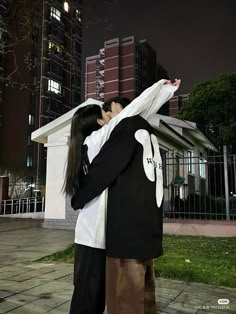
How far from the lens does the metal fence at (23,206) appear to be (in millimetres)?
17416

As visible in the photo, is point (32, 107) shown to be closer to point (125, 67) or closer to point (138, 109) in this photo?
point (125, 67)

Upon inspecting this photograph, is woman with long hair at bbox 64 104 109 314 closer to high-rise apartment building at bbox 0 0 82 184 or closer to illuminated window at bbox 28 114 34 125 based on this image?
high-rise apartment building at bbox 0 0 82 184

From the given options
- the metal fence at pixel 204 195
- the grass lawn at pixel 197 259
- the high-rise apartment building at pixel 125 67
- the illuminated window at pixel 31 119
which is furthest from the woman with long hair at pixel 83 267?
the high-rise apartment building at pixel 125 67

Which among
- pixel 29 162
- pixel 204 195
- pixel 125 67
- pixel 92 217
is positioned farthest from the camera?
pixel 125 67

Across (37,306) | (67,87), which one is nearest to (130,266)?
(37,306)

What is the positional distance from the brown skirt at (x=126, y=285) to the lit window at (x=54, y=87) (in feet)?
127

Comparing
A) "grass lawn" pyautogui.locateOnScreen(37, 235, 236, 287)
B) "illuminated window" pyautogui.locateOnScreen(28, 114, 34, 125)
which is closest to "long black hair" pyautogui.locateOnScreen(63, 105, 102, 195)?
"grass lawn" pyautogui.locateOnScreen(37, 235, 236, 287)

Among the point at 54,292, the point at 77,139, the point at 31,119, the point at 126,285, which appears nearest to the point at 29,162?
the point at 31,119

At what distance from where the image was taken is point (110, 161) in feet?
6.59

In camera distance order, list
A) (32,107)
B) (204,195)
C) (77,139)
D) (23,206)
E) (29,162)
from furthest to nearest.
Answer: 1. (32,107)
2. (29,162)
3. (23,206)
4. (204,195)
5. (77,139)

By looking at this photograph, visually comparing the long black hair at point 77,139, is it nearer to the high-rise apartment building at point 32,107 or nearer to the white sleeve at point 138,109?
the white sleeve at point 138,109

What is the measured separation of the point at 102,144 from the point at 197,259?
4.15 metres

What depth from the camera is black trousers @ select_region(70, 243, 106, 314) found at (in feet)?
7.06

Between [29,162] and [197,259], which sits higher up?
[29,162]
